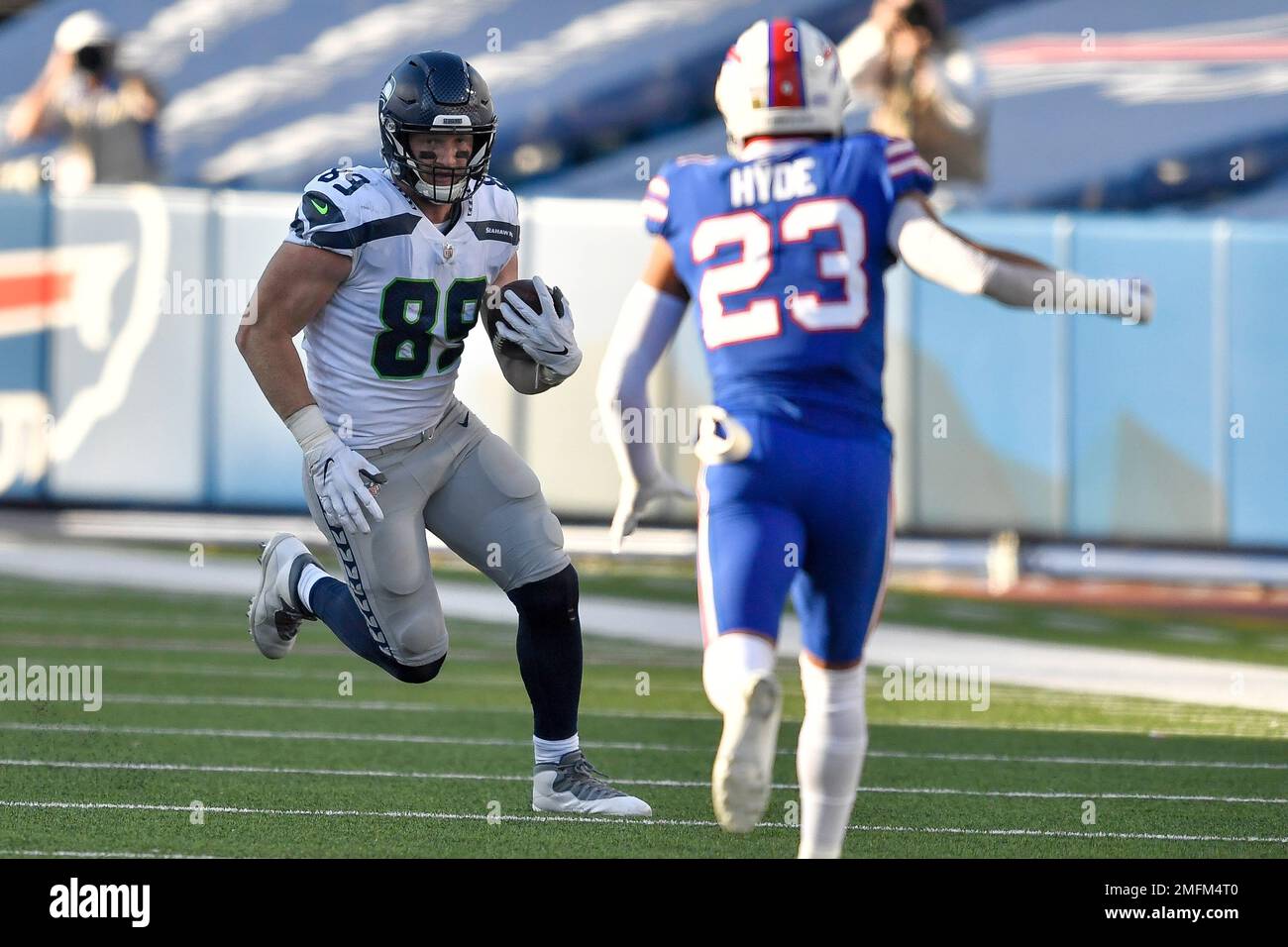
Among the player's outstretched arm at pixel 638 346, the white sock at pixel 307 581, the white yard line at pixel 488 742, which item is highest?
the player's outstretched arm at pixel 638 346

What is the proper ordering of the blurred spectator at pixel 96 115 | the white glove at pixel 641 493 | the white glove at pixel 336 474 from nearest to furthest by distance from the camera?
the white glove at pixel 641 493
the white glove at pixel 336 474
the blurred spectator at pixel 96 115

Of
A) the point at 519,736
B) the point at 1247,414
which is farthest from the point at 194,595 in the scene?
the point at 1247,414

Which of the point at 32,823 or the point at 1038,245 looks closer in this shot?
the point at 32,823

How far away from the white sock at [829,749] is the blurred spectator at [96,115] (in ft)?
29.9

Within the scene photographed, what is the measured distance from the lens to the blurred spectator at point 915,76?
10.5 m

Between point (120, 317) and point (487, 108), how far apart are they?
7.43 metres

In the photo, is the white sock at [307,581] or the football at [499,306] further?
the white sock at [307,581]

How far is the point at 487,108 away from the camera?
15.6 ft

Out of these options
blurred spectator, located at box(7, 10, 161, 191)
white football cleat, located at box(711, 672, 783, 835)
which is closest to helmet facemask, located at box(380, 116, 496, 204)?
white football cleat, located at box(711, 672, 783, 835)

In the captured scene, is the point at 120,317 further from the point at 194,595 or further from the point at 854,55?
the point at 854,55

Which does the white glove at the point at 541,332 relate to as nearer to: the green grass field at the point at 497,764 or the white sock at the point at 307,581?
the white sock at the point at 307,581

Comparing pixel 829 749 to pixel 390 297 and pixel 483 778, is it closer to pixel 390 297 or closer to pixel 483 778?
pixel 390 297
